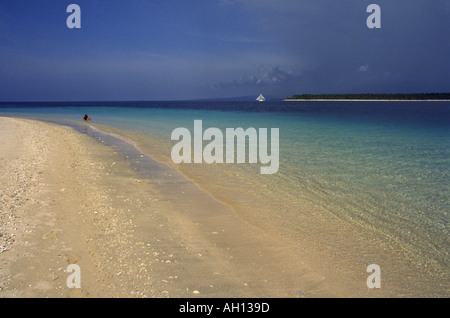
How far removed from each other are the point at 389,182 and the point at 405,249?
5.15 meters

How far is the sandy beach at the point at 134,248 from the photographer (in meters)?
4.46

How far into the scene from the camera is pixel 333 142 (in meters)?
20.9

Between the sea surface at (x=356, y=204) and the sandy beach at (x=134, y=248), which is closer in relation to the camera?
the sandy beach at (x=134, y=248)

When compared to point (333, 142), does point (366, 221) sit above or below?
below

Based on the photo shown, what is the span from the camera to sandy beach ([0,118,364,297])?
4465 mm

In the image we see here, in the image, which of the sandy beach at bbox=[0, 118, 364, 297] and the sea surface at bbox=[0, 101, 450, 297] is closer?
the sandy beach at bbox=[0, 118, 364, 297]

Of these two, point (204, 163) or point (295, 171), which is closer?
point (295, 171)

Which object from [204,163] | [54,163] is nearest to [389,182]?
[204,163]

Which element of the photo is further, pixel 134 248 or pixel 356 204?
pixel 356 204

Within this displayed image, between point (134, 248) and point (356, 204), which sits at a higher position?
point (356, 204)

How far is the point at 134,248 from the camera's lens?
5551mm
